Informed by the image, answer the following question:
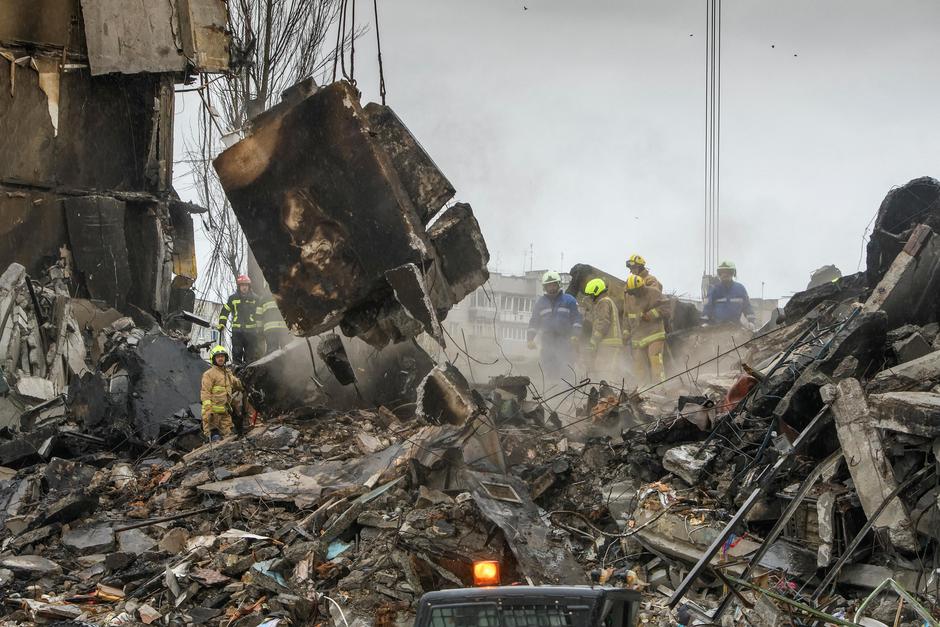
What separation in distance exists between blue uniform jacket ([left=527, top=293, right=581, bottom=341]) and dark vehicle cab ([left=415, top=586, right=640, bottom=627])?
9002 millimetres

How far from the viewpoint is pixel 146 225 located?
1564 centimetres

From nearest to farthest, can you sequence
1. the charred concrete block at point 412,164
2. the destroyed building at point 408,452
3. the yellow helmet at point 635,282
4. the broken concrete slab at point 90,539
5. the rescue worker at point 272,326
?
the destroyed building at point 408,452, the broken concrete slab at point 90,539, the charred concrete block at point 412,164, the yellow helmet at point 635,282, the rescue worker at point 272,326

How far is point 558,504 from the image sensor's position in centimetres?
686

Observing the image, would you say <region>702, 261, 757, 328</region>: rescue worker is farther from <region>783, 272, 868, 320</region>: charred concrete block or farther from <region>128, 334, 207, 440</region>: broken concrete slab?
<region>128, 334, 207, 440</region>: broken concrete slab

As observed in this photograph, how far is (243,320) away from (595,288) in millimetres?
5267

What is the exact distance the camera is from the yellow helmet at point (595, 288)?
11320 mm

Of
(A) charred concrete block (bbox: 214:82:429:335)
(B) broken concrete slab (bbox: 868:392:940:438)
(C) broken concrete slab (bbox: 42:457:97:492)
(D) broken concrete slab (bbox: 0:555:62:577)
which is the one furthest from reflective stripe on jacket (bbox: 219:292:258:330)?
(B) broken concrete slab (bbox: 868:392:940:438)

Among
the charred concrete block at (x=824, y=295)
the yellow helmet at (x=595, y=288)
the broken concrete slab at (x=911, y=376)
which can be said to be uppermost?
the yellow helmet at (x=595, y=288)

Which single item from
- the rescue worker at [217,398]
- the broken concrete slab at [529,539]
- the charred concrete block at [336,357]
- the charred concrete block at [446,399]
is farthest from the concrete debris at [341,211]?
the rescue worker at [217,398]

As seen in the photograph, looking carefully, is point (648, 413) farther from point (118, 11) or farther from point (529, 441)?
point (118, 11)

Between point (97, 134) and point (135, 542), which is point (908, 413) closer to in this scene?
point (135, 542)

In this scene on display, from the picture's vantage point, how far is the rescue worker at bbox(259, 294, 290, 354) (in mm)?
12500

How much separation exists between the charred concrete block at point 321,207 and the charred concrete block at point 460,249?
0.38 metres

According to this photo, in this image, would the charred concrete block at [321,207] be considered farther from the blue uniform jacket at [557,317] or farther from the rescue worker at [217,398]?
the blue uniform jacket at [557,317]
